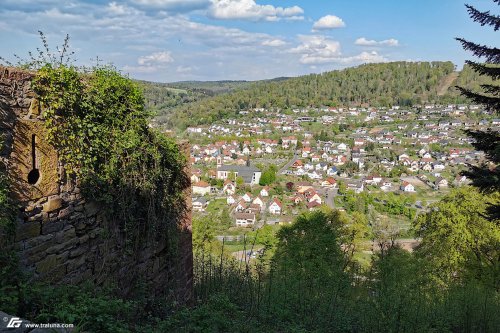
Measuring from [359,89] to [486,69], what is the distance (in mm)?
143813

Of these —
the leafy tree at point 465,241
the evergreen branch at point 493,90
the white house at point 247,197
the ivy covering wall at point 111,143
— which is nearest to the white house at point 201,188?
the white house at point 247,197

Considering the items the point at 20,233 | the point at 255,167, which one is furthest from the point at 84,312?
the point at 255,167

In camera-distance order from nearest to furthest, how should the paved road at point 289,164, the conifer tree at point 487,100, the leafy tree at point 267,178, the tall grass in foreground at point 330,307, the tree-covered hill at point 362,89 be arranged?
the tall grass in foreground at point 330,307 → the conifer tree at point 487,100 → the leafy tree at point 267,178 → the paved road at point 289,164 → the tree-covered hill at point 362,89

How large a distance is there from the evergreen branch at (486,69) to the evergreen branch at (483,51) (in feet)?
0.49

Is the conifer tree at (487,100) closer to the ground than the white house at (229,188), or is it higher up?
higher up

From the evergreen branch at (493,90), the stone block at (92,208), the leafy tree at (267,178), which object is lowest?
the leafy tree at (267,178)

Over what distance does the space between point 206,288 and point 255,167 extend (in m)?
69.6

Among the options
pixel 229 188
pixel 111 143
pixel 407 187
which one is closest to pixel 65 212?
pixel 111 143

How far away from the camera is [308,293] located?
7434mm

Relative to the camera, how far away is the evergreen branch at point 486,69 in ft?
23.3

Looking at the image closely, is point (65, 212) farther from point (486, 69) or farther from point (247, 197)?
point (247, 197)

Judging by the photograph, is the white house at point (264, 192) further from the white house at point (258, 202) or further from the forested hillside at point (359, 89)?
the forested hillside at point (359, 89)
